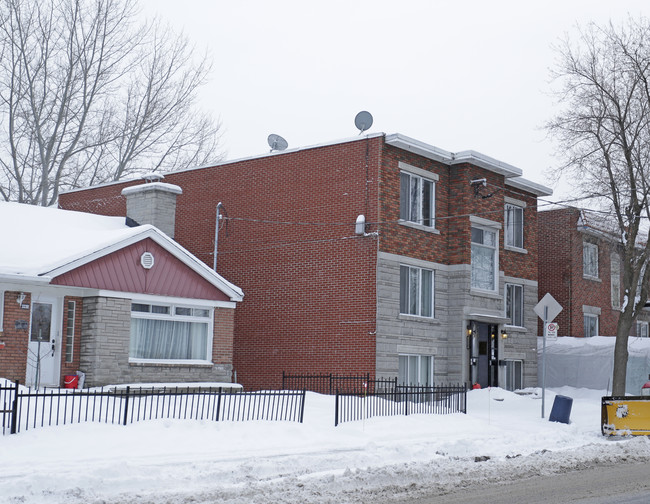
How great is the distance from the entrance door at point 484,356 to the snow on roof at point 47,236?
38.6 feet

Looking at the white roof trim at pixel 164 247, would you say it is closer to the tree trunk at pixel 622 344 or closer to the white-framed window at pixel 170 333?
the white-framed window at pixel 170 333

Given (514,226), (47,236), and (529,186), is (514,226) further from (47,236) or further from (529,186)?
(47,236)

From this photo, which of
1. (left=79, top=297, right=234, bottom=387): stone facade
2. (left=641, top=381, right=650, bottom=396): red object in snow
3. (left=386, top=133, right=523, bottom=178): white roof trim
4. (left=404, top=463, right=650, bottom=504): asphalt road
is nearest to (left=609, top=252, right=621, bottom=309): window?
(left=641, top=381, right=650, bottom=396): red object in snow

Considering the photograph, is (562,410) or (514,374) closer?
(562,410)

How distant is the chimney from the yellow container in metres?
13.6

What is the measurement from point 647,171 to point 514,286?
648 centimetres

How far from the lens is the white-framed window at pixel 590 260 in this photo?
119 ft

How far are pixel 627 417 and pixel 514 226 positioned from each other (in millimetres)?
13294

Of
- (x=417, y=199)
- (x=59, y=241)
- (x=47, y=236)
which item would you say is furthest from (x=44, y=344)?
(x=417, y=199)

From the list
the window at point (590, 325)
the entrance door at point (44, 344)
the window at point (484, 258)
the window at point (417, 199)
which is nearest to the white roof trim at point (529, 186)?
the window at point (484, 258)

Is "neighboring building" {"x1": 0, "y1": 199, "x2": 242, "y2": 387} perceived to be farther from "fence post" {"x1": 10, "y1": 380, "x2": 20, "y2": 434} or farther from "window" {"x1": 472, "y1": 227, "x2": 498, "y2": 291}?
"window" {"x1": 472, "y1": 227, "x2": 498, "y2": 291}

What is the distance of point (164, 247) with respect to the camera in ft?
74.9

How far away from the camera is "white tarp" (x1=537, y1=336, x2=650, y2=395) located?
31562mm

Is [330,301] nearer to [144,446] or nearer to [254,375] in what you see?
[254,375]
